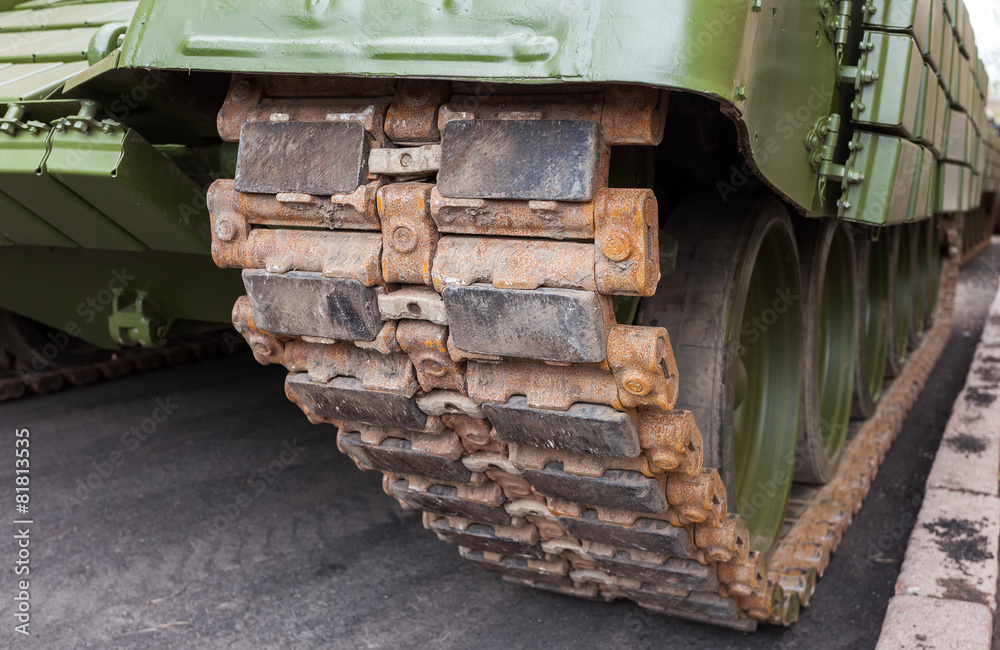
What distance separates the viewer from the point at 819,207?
7.16 ft

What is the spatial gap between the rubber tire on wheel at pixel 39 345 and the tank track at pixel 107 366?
0.19ft

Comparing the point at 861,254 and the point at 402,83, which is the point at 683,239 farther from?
the point at 861,254

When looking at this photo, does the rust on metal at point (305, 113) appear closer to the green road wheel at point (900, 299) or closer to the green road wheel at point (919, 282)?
the green road wheel at point (900, 299)

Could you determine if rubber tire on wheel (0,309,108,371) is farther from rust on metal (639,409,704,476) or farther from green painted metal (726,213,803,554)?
rust on metal (639,409,704,476)

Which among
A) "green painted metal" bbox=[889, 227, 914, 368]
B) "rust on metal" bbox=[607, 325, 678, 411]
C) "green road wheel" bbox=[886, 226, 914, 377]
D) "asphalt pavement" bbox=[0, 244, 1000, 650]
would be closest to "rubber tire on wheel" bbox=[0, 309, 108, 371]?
"asphalt pavement" bbox=[0, 244, 1000, 650]

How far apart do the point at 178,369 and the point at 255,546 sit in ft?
8.04

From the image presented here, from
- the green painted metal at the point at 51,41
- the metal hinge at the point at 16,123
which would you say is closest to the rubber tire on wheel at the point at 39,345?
the green painted metal at the point at 51,41

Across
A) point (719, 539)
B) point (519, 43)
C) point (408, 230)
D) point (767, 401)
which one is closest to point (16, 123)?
point (408, 230)

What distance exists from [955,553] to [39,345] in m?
4.39

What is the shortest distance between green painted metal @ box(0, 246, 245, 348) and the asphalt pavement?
687 millimetres

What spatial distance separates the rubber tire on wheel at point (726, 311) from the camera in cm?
208

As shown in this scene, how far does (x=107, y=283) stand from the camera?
316 cm

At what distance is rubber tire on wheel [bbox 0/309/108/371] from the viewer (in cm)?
445

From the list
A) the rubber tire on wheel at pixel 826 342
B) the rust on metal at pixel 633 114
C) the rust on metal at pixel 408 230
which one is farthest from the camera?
the rubber tire on wheel at pixel 826 342
